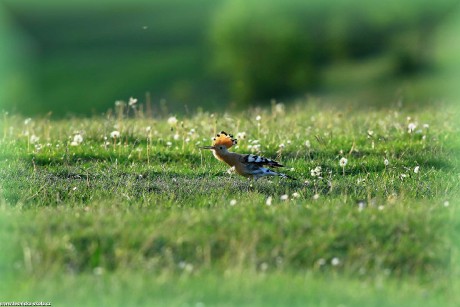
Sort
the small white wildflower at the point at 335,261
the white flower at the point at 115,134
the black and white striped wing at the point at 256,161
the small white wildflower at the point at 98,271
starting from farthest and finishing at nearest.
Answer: the white flower at the point at 115,134
the black and white striped wing at the point at 256,161
the small white wildflower at the point at 335,261
the small white wildflower at the point at 98,271

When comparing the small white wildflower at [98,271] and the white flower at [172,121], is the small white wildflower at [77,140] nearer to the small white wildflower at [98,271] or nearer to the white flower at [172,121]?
the white flower at [172,121]

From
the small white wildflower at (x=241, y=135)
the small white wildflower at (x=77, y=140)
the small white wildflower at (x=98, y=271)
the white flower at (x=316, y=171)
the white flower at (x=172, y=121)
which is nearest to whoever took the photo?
the small white wildflower at (x=98, y=271)

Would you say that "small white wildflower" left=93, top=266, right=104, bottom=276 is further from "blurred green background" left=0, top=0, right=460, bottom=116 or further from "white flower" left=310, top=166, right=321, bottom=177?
"blurred green background" left=0, top=0, right=460, bottom=116

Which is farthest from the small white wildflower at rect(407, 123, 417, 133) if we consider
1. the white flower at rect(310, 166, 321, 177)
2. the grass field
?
the white flower at rect(310, 166, 321, 177)

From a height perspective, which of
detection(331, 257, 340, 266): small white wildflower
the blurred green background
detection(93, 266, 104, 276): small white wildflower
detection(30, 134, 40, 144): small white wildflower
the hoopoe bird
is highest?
the blurred green background

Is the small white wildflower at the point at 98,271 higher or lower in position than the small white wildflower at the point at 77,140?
lower

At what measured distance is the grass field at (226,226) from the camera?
26.4ft

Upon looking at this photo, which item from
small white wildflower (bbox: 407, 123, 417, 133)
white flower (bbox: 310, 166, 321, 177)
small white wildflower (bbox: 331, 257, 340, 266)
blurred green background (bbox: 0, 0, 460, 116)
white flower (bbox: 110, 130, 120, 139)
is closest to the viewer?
small white wildflower (bbox: 331, 257, 340, 266)

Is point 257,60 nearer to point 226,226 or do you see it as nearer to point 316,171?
point 316,171

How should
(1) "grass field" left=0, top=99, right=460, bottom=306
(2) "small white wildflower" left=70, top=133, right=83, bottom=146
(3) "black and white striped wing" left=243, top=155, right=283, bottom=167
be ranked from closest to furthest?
(1) "grass field" left=0, top=99, right=460, bottom=306 → (3) "black and white striped wing" left=243, top=155, right=283, bottom=167 → (2) "small white wildflower" left=70, top=133, right=83, bottom=146

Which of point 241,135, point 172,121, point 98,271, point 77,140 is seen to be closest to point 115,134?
point 77,140

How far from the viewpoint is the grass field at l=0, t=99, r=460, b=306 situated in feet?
26.4

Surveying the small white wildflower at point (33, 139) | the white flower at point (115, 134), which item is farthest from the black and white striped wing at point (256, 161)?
the small white wildflower at point (33, 139)

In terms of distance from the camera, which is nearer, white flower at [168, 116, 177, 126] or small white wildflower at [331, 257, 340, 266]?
small white wildflower at [331, 257, 340, 266]
